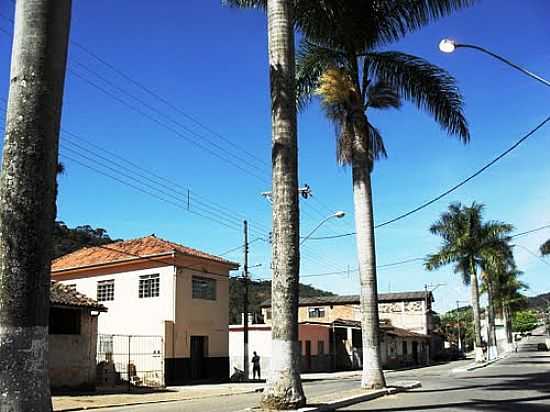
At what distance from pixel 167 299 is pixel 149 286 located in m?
1.63

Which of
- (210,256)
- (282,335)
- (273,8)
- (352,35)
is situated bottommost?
(282,335)

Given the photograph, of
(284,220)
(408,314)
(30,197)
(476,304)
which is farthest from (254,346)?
(408,314)

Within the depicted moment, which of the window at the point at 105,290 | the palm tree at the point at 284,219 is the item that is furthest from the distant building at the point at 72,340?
the palm tree at the point at 284,219

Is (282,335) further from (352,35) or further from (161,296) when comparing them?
(161,296)

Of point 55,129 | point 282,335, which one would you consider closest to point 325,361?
point 282,335

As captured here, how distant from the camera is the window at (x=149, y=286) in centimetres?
3281

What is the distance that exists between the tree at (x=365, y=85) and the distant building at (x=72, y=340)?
11763 millimetres

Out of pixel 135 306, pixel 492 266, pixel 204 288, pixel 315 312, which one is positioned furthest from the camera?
pixel 315 312

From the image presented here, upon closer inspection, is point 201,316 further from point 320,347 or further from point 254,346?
point 320,347

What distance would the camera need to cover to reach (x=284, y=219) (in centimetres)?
1338

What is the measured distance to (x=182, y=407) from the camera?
1816 centimetres

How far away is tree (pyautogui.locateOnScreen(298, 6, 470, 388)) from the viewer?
20406 millimetres

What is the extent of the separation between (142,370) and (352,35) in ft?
61.8

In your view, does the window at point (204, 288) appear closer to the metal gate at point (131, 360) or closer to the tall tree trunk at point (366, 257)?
the metal gate at point (131, 360)
